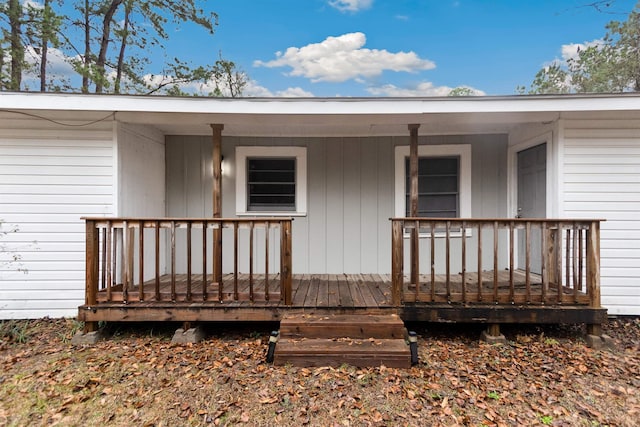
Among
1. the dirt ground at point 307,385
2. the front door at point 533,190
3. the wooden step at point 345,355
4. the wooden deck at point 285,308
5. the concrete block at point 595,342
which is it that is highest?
the front door at point 533,190

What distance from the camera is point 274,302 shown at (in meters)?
3.32

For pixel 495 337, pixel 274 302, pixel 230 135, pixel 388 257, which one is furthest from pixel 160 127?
pixel 495 337

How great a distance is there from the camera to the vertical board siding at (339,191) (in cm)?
487

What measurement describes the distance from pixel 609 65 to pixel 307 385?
14769mm

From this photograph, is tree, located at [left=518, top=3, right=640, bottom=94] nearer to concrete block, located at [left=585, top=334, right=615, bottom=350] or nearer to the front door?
the front door

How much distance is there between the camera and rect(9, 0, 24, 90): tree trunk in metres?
7.84

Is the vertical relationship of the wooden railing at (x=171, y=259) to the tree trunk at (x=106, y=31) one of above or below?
below

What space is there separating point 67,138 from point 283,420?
405 centimetres

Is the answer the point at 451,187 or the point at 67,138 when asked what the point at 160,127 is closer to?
the point at 67,138

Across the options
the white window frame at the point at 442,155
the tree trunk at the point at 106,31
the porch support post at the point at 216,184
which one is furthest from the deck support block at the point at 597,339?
the tree trunk at the point at 106,31

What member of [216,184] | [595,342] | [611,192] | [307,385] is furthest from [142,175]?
[611,192]

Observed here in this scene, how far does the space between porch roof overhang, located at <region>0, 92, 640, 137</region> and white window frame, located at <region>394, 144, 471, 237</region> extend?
906 millimetres

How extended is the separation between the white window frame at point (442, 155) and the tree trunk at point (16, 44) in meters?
9.93

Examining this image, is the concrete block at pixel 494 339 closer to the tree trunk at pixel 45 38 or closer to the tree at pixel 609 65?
the tree trunk at pixel 45 38
